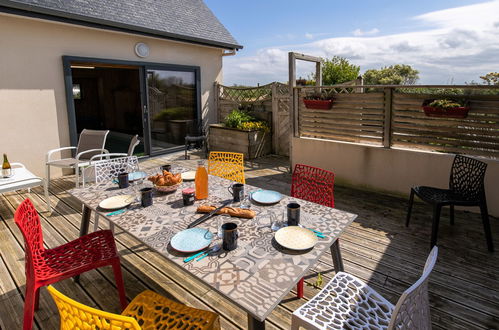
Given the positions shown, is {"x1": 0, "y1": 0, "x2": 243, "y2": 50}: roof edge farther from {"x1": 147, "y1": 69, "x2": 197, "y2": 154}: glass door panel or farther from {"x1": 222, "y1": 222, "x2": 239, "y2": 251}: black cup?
{"x1": 222, "y1": 222, "x2": 239, "y2": 251}: black cup

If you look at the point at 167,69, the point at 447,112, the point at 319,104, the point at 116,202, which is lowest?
the point at 116,202

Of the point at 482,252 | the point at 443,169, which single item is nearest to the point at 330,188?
the point at 482,252

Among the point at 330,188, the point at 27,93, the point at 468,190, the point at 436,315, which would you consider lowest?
the point at 436,315

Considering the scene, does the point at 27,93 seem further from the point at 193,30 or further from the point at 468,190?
the point at 468,190

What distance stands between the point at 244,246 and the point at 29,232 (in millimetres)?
1252

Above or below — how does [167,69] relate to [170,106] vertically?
above

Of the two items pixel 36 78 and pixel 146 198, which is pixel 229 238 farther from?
pixel 36 78

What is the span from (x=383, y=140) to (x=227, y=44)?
16.6ft

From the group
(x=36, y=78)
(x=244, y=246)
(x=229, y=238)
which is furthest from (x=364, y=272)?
(x=36, y=78)

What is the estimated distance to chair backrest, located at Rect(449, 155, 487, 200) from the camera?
289 centimetres

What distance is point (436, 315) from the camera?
2035mm

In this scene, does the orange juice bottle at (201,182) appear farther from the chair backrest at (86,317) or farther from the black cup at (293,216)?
the chair backrest at (86,317)

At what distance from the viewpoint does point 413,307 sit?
42.1 inches

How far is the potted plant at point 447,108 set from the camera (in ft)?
11.6
